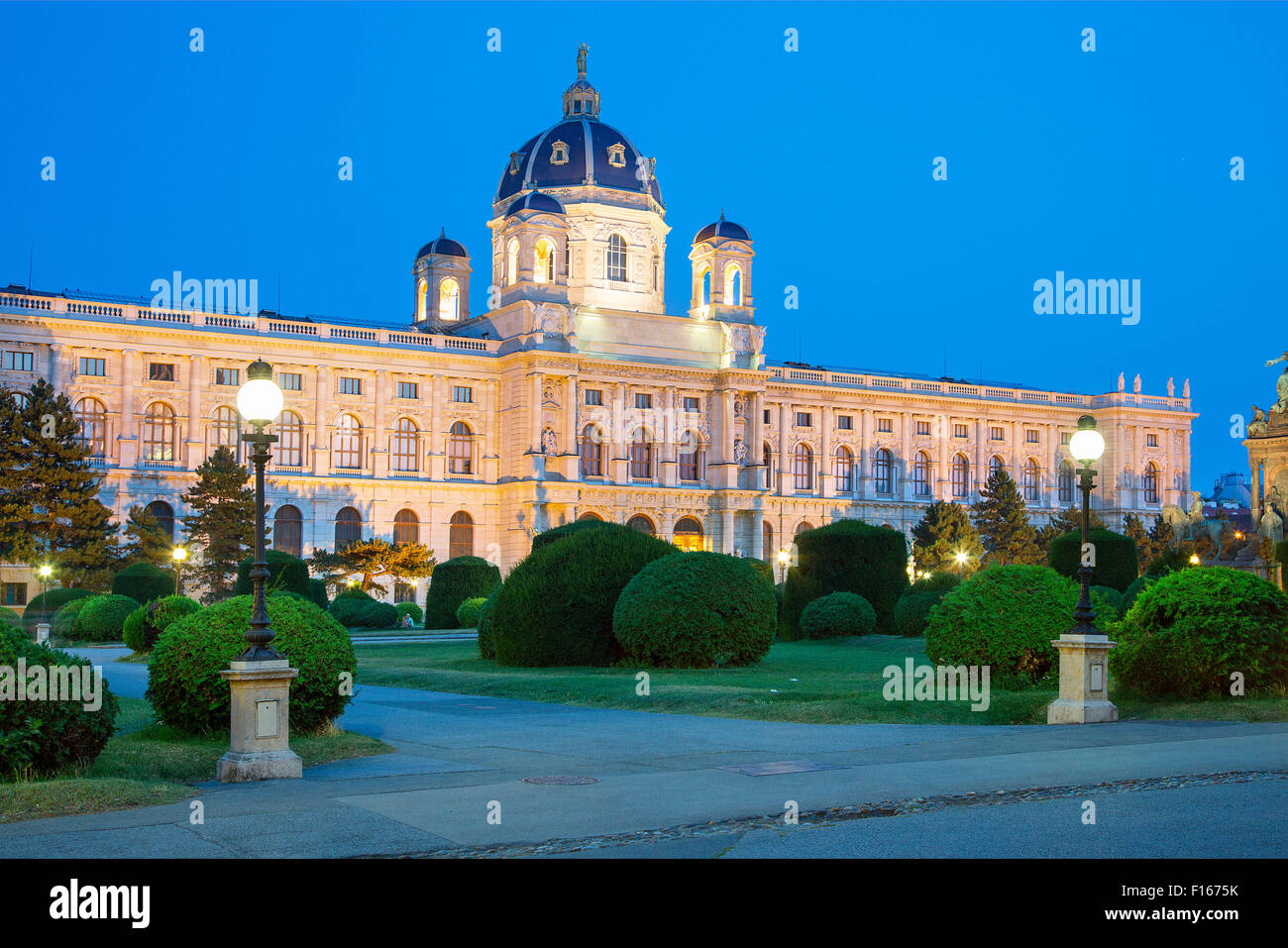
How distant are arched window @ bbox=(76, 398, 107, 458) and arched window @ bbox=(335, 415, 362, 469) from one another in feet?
39.7

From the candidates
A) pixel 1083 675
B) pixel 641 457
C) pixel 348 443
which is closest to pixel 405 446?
pixel 348 443

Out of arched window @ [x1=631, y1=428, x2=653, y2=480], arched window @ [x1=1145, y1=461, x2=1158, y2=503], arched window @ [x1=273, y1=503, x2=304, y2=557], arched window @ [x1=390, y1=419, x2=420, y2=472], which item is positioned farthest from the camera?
arched window @ [x1=1145, y1=461, x2=1158, y2=503]

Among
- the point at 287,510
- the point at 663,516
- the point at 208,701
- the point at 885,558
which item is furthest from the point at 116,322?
the point at 208,701

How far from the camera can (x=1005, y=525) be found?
81.8 m

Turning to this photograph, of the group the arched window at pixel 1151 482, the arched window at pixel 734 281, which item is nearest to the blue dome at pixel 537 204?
the arched window at pixel 734 281

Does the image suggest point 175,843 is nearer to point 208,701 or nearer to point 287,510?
point 208,701

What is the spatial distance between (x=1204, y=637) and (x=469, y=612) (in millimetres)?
31610

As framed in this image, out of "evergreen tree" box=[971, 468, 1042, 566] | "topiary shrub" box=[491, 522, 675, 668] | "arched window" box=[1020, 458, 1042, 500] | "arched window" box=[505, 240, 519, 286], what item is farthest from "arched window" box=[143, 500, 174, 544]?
"arched window" box=[1020, 458, 1042, 500]

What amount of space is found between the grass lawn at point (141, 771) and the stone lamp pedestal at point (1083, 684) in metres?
7.45

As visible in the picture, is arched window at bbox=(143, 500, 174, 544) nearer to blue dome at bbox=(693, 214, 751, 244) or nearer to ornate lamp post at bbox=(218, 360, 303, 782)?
blue dome at bbox=(693, 214, 751, 244)

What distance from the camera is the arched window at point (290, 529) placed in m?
73.4

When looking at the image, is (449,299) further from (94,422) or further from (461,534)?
(94,422)

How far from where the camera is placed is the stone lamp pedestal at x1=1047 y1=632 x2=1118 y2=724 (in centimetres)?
1546
